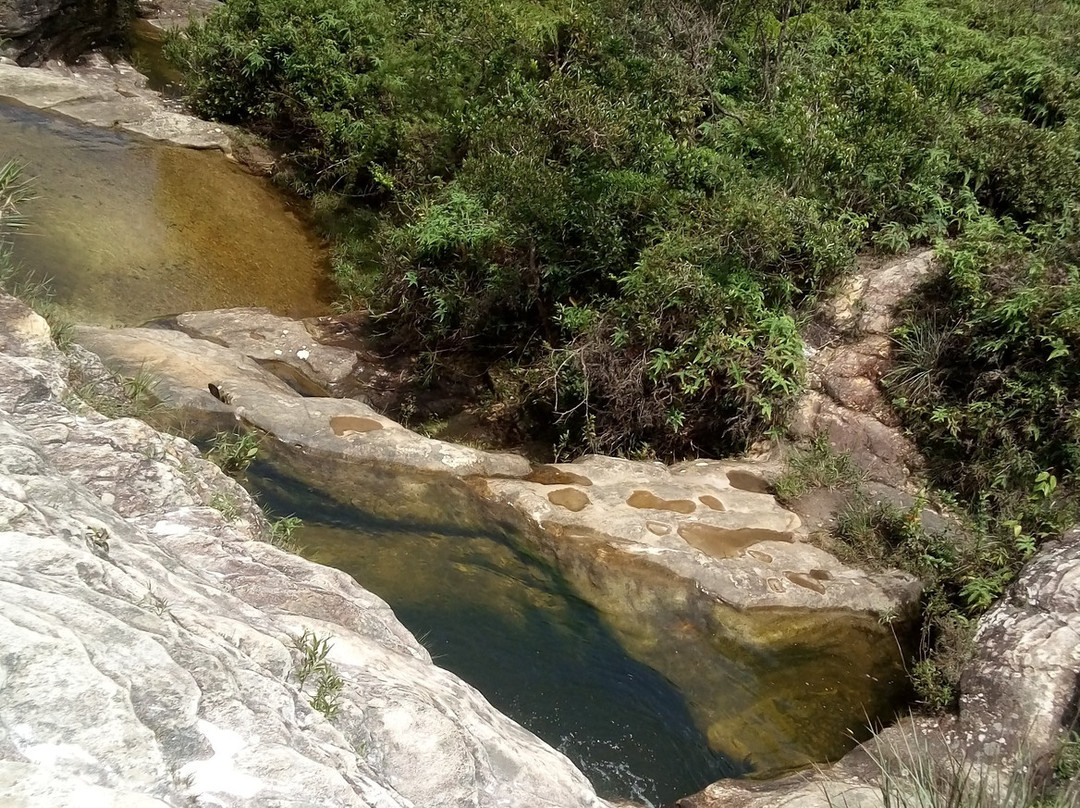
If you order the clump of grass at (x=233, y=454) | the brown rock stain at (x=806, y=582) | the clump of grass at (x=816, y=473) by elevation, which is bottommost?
the clump of grass at (x=233, y=454)

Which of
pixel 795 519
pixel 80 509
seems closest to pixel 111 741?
pixel 80 509

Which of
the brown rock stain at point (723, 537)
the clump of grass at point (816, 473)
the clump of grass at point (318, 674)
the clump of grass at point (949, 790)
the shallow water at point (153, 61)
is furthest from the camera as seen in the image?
the shallow water at point (153, 61)

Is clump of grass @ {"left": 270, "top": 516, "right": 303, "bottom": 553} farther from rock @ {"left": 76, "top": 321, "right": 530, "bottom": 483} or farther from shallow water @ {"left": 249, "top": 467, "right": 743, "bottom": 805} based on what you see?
rock @ {"left": 76, "top": 321, "right": 530, "bottom": 483}

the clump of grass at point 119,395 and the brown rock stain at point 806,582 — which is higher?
the clump of grass at point 119,395

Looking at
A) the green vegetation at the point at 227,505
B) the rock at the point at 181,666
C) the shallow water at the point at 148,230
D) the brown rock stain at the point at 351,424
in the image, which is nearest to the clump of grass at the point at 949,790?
the rock at the point at 181,666

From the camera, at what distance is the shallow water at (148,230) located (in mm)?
8789

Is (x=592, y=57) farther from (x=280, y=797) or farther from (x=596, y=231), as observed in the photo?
(x=280, y=797)

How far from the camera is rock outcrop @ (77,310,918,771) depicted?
17.7 ft

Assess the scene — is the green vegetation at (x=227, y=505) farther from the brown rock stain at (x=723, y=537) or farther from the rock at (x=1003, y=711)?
the brown rock stain at (x=723, y=537)

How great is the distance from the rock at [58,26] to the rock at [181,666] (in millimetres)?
11505

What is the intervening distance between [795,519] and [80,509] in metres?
5.41

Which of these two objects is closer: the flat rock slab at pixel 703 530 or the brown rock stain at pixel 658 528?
the flat rock slab at pixel 703 530

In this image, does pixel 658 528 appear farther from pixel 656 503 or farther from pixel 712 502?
pixel 712 502

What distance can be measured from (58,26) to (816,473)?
13.8m
